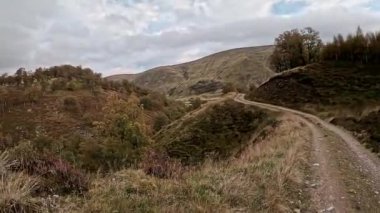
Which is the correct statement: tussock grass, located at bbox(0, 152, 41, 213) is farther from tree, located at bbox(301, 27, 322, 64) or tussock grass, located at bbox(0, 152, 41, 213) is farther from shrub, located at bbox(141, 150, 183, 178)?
tree, located at bbox(301, 27, 322, 64)

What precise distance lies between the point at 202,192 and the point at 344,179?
19.6 ft

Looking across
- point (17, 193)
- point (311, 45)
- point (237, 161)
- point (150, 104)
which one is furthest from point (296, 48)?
point (150, 104)

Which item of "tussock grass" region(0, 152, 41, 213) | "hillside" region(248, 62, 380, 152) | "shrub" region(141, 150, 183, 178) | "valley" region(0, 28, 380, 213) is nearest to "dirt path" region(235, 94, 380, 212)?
"valley" region(0, 28, 380, 213)

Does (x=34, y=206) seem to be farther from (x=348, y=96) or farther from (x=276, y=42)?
(x=276, y=42)

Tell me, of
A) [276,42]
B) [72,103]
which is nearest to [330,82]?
[276,42]

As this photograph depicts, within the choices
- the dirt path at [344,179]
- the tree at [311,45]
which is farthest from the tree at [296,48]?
the dirt path at [344,179]

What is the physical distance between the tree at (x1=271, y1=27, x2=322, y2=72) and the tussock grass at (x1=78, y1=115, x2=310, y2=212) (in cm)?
7404

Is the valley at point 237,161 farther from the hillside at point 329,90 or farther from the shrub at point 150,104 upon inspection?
the shrub at point 150,104

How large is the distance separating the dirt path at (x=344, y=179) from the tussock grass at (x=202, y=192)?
1.86ft

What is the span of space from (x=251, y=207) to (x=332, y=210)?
2.22 metres

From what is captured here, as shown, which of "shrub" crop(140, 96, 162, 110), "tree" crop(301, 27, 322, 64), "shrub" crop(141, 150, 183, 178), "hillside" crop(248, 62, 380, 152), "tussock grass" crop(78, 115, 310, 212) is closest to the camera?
"tussock grass" crop(78, 115, 310, 212)

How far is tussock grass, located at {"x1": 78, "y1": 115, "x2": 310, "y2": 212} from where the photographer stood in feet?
24.1

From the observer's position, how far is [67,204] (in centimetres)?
682

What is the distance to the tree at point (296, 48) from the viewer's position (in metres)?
82.6
